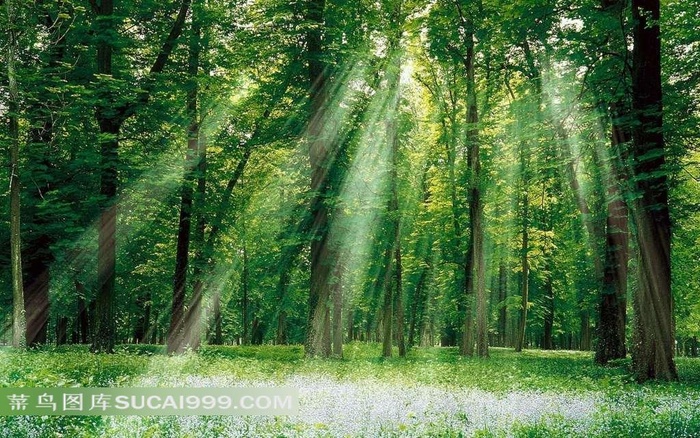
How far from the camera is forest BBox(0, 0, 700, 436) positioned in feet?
42.3

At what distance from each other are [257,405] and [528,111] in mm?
11697

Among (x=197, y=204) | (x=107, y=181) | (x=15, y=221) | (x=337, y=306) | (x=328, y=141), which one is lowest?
(x=337, y=306)

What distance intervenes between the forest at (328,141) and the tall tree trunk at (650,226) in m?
0.05

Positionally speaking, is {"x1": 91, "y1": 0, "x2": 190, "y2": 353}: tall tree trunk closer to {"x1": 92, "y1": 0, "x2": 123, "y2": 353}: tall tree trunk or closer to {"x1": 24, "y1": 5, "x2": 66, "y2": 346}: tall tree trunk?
{"x1": 92, "y1": 0, "x2": 123, "y2": 353}: tall tree trunk

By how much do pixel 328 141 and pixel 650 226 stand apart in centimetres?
1000

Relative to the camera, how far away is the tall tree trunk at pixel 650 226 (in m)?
11.8

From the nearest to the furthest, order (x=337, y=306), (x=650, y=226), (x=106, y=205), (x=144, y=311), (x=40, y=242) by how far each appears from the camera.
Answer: (x=650, y=226), (x=106, y=205), (x=337, y=306), (x=40, y=242), (x=144, y=311)

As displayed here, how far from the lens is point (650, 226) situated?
12031 mm

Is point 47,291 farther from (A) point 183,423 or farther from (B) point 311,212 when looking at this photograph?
(A) point 183,423

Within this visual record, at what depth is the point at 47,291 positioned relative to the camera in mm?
25422

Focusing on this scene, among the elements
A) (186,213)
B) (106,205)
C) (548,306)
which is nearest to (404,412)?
(106,205)

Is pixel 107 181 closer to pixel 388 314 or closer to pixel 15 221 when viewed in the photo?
pixel 15 221

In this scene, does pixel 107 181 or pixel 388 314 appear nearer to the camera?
pixel 107 181

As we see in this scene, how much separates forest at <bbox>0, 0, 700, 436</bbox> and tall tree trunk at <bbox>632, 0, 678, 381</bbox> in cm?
5
